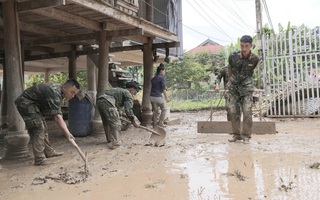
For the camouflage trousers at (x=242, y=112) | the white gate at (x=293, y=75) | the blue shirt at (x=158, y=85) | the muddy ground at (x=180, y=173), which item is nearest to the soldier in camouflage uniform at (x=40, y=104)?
the muddy ground at (x=180, y=173)

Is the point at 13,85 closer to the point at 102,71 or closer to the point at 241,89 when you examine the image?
the point at 102,71

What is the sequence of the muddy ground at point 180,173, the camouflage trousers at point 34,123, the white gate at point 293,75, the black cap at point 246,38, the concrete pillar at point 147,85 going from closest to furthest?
the muddy ground at point 180,173, the camouflage trousers at point 34,123, the black cap at point 246,38, the concrete pillar at point 147,85, the white gate at point 293,75

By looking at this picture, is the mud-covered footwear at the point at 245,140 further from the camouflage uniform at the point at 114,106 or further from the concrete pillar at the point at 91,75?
the concrete pillar at the point at 91,75

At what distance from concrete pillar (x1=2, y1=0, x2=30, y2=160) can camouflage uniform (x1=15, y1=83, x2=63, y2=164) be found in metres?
0.49

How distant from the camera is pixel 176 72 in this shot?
27359 mm

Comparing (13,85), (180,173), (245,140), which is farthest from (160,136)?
(13,85)

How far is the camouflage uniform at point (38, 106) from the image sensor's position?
462cm

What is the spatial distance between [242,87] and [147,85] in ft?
14.2

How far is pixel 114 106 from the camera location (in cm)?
626

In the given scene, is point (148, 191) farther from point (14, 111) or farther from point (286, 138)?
point (286, 138)

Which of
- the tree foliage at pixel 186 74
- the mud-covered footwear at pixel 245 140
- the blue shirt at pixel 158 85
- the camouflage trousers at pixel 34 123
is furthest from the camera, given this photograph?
the tree foliage at pixel 186 74

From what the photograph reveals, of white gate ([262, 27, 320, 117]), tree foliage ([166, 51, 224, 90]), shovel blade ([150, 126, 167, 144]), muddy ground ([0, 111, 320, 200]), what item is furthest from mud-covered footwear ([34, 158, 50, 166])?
tree foliage ([166, 51, 224, 90])

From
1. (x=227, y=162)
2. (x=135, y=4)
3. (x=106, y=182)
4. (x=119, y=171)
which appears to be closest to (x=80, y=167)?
(x=119, y=171)

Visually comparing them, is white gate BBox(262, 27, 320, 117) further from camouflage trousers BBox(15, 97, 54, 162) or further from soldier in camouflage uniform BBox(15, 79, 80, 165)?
camouflage trousers BBox(15, 97, 54, 162)
